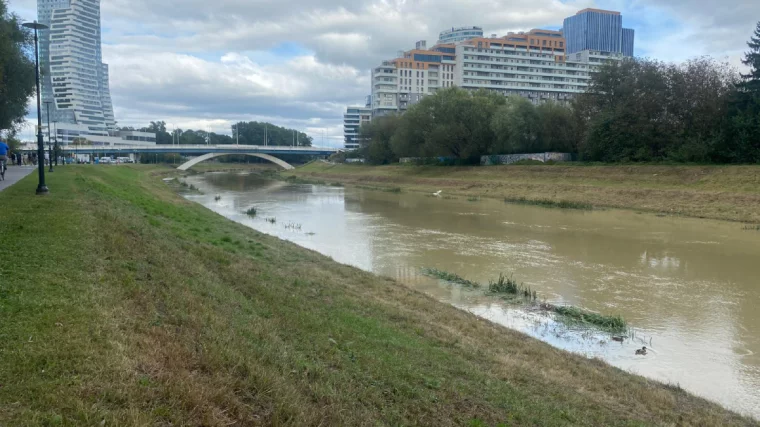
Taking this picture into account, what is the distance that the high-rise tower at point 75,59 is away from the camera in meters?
182

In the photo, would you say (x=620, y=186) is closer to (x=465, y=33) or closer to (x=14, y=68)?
(x=14, y=68)

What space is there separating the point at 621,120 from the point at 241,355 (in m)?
59.1

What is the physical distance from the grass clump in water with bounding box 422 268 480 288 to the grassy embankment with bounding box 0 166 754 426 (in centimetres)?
442

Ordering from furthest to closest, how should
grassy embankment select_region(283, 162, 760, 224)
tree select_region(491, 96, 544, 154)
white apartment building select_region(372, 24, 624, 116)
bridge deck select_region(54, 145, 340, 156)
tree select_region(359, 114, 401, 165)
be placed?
1. white apartment building select_region(372, 24, 624, 116)
2. bridge deck select_region(54, 145, 340, 156)
3. tree select_region(359, 114, 401, 165)
4. tree select_region(491, 96, 544, 154)
5. grassy embankment select_region(283, 162, 760, 224)

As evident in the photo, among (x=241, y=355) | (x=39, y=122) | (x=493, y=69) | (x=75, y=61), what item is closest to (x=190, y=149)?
(x=493, y=69)

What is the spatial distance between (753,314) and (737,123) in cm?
4036

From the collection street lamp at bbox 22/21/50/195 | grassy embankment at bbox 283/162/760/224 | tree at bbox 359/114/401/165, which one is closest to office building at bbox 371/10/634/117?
tree at bbox 359/114/401/165

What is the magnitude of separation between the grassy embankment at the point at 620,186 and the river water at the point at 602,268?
10.4ft

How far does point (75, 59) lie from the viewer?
185 m

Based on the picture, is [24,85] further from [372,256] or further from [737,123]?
[737,123]

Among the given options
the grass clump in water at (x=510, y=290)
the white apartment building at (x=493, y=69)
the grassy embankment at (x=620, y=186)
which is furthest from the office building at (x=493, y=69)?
the grass clump in water at (x=510, y=290)

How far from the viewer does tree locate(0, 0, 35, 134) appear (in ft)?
85.4

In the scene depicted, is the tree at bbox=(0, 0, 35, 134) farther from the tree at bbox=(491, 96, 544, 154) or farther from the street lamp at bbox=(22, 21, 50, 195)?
the tree at bbox=(491, 96, 544, 154)

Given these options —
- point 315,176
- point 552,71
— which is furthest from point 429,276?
point 552,71
